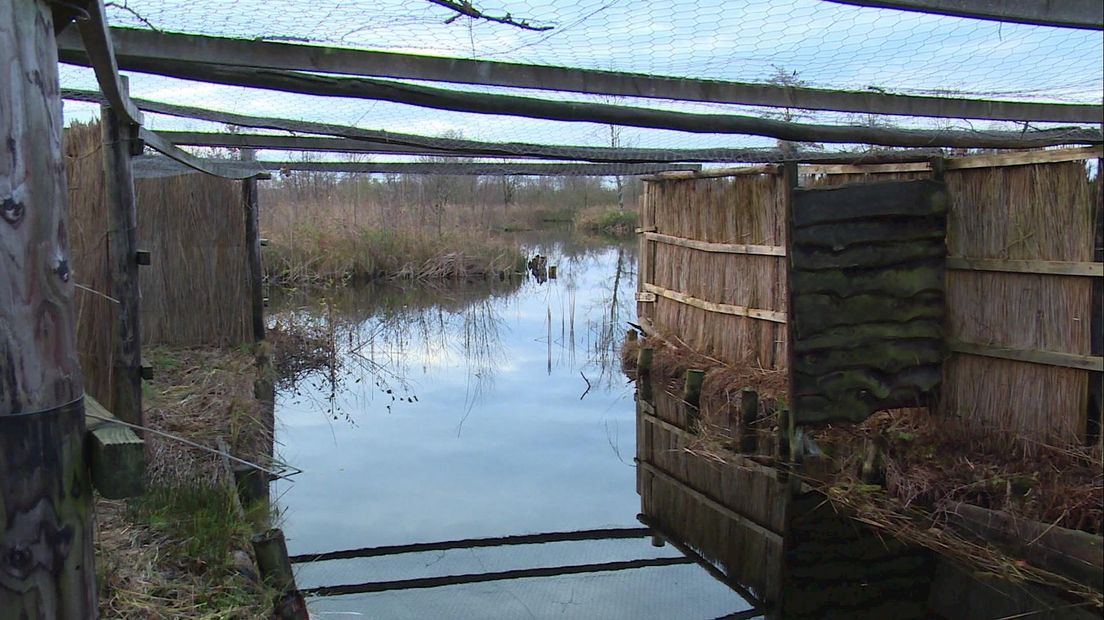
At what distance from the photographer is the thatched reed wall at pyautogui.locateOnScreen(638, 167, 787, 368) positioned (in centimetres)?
810

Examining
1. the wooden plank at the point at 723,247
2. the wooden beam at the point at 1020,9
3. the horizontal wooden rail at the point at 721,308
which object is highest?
the wooden beam at the point at 1020,9

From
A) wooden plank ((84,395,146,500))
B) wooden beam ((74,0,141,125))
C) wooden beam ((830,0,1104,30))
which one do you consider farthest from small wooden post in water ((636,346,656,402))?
wooden plank ((84,395,146,500))

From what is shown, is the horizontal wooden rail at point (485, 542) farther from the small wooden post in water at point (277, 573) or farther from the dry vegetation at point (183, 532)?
the small wooden post in water at point (277, 573)

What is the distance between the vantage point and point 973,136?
554cm

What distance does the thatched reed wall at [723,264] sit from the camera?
810 cm

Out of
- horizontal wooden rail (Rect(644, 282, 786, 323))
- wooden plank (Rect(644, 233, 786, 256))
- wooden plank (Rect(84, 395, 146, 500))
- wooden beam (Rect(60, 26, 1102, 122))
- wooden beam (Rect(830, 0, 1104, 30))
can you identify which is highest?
wooden beam (Rect(60, 26, 1102, 122))

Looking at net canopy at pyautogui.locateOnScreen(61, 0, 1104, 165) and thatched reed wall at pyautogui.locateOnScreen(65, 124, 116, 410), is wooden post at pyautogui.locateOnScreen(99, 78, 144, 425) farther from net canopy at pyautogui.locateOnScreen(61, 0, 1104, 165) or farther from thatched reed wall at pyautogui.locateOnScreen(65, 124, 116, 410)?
net canopy at pyautogui.locateOnScreen(61, 0, 1104, 165)

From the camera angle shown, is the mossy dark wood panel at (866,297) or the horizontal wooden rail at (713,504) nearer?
the horizontal wooden rail at (713,504)

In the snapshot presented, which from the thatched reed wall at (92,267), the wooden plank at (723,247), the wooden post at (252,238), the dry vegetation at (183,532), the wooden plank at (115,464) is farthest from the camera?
the wooden post at (252,238)

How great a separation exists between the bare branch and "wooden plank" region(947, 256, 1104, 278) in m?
3.20

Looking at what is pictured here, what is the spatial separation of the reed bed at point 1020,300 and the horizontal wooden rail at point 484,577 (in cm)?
212

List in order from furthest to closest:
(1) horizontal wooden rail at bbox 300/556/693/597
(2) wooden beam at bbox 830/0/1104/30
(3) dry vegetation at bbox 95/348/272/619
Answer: (1) horizontal wooden rail at bbox 300/556/693/597
(3) dry vegetation at bbox 95/348/272/619
(2) wooden beam at bbox 830/0/1104/30

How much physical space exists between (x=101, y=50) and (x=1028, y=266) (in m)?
4.91

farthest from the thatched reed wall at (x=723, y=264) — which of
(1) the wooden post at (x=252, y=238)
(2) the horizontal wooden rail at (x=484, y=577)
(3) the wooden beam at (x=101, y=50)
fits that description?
(3) the wooden beam at (x=101, y=50)
